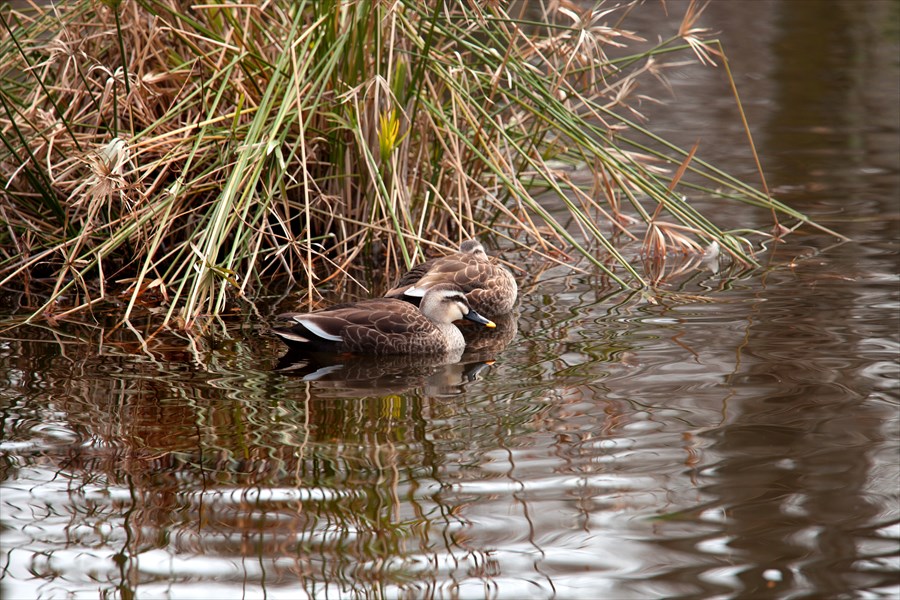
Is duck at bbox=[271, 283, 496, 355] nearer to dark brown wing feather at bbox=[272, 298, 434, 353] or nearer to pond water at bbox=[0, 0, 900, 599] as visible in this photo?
dark brown wing feather at bbox=[272, 298, 434, 353]

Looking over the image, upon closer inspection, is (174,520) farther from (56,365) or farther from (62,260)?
(62,260)

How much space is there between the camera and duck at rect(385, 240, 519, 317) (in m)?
6.16

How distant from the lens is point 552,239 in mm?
7930

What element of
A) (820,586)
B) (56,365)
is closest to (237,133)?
(56,365)

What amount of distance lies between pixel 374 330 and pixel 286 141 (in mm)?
1780

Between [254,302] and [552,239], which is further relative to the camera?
[552,239]

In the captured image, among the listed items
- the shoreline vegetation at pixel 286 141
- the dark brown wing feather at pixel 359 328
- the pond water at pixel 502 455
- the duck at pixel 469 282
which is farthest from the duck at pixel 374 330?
the shoreline vegetation at pixel 286 141

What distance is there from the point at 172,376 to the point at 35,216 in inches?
92.6

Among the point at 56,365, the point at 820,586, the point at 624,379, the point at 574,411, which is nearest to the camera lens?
the point at 820,586

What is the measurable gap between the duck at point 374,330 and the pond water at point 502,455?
0.34 feet

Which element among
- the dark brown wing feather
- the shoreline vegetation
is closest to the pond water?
the dark brown wing feather

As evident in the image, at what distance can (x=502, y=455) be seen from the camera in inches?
169

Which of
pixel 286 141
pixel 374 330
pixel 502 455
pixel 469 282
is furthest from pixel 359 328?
pixel 286 141

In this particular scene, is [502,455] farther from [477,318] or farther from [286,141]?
[286,141]
